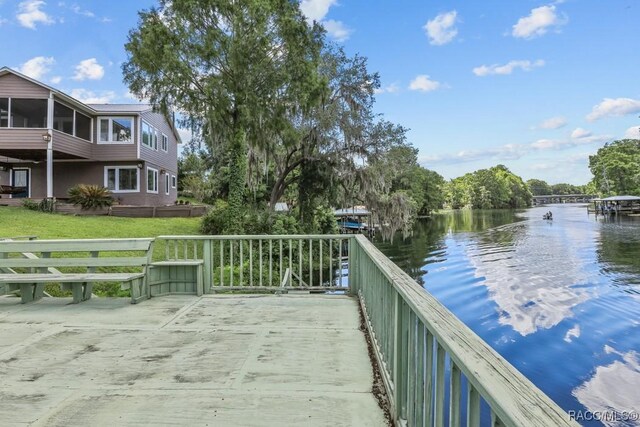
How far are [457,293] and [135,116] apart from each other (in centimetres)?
1680

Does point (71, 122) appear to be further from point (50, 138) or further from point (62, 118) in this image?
point (50, 138)

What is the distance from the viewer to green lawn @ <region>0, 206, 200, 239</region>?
37.5 ft

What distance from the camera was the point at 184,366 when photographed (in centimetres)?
314

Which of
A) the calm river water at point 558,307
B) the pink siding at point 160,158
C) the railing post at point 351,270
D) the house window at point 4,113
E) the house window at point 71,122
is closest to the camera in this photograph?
the railing post at point 351,270

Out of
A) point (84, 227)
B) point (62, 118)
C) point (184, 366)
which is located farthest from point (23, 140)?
point (184, 366)

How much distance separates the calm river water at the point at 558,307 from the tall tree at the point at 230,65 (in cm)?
873

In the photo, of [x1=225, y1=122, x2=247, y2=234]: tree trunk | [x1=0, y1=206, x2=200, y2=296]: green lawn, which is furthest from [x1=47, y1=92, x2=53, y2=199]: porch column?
[x1=225, y1=122, x2=247, y2=234]: tree trunk

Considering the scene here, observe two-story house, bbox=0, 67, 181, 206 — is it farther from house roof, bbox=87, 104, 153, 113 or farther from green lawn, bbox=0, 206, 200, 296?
green lawn, bbox=0, 206, 200, 296

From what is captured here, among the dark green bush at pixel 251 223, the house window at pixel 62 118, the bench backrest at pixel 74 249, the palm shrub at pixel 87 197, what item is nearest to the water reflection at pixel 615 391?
the bench backrest at pixel 74 249

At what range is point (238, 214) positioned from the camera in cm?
1536

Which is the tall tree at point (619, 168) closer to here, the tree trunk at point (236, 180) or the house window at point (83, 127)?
the tree trunk at point (236, 180)

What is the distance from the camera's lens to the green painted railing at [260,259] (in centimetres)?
563

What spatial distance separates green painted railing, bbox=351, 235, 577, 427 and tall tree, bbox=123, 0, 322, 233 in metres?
12.8

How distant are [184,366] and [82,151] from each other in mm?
19170
